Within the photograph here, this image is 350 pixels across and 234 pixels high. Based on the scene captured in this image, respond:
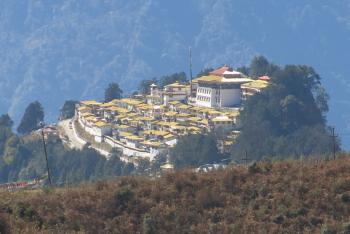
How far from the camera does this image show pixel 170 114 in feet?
260

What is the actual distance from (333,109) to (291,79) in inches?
2642

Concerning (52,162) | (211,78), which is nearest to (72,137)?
(52,162)

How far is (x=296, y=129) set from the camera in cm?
7806

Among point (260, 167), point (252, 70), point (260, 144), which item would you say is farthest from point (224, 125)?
point (260, 167)

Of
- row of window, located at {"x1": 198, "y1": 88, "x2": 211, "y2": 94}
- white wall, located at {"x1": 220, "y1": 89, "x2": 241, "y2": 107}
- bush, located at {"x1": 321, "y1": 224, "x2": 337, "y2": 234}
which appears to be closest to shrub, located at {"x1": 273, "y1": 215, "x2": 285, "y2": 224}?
bush, located at {"x1": 321, "y1": 224, "x2": 337, "y2": 234}

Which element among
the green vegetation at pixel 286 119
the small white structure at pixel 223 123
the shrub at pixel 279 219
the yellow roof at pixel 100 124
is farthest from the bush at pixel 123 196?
the yellow roof at pixel 100 124

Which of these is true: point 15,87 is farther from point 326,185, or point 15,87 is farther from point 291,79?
point 326,185

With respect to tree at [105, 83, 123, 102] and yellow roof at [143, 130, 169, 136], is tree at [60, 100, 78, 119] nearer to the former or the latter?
tree at [105, 83, 123, 102]

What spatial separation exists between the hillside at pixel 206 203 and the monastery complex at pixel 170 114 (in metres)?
41.8

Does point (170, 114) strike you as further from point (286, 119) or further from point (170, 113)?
point (286, 119)

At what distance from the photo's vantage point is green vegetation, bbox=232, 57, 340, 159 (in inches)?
2820

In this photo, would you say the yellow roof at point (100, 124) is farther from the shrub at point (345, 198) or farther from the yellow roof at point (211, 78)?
the shrub at point (345, 198)

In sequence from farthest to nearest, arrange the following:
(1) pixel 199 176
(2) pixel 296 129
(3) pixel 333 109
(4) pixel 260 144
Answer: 1. (3) pixel 333 109
2. (2) pixel 296 129
3. (4) pixel 260 144
4. (1) pixel 199 176

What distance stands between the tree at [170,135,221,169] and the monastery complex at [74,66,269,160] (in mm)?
1160
